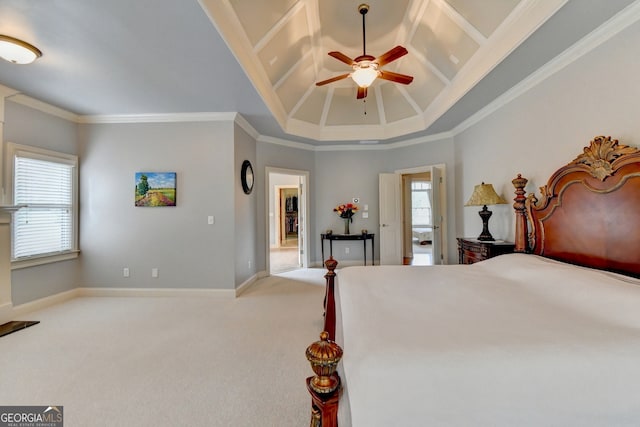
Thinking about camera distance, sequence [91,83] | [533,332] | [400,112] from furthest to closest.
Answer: [400,112] → [91,83] → [533,332]

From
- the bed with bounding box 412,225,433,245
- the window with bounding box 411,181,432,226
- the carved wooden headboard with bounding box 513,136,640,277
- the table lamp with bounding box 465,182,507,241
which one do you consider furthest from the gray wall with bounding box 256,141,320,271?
the window with bounding box 411,181,432,226

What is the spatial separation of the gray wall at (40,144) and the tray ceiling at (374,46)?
2851 mm

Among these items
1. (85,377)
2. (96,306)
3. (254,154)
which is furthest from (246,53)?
(96,306)

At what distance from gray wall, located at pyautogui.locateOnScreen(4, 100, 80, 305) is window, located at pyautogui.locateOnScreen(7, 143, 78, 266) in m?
0.11

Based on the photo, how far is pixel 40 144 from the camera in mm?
3637

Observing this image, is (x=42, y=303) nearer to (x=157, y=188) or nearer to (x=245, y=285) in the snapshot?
(x=157, y=188)

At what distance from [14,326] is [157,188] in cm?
207

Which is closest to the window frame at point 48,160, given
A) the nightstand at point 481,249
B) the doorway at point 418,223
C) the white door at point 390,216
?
the white door at point 390,216

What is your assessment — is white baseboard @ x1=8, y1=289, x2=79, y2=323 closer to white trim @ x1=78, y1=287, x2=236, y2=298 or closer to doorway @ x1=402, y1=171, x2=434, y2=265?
white trim @ x1=78, y1=287, x2=236, y2=298

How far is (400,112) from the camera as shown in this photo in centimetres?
501

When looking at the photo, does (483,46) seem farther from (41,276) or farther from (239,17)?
(41,276)

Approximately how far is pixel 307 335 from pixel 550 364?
2061mm

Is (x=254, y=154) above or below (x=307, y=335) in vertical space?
above

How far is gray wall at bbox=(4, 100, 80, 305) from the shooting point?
10.9 feet
